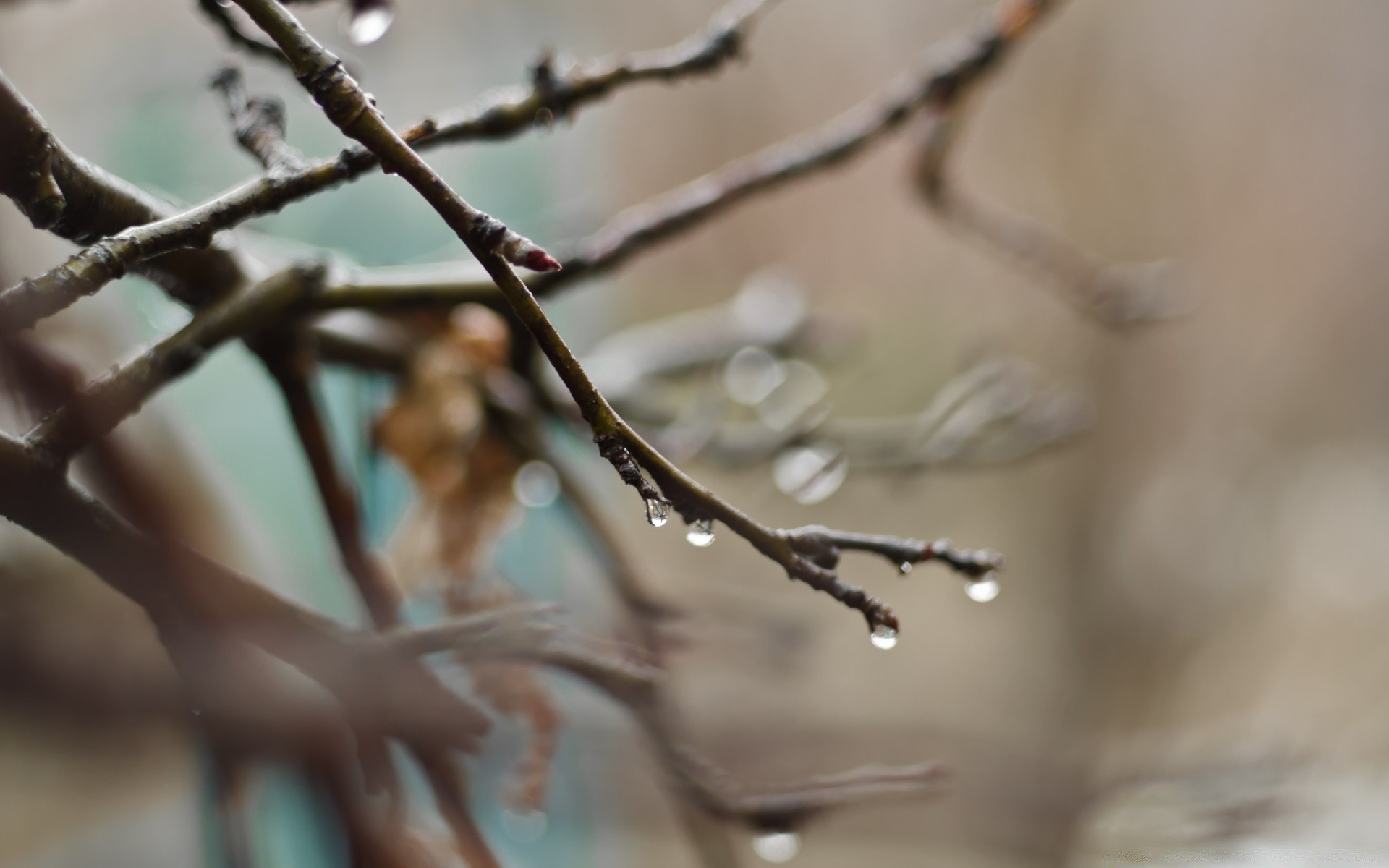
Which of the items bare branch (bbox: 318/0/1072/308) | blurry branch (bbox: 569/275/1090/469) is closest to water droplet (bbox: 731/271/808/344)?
blurry branch (bbox: 569/275/1090/469)

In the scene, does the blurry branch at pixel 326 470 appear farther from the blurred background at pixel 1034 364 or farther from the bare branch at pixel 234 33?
the blurred background at pixel 1034 364

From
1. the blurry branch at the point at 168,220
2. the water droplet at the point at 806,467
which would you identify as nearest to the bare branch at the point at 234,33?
the blurry branch at the point at 168,220

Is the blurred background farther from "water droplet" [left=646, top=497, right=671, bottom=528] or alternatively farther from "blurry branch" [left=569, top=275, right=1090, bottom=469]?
"water droplet" [left=646, top=497, right=671, bottom=528]

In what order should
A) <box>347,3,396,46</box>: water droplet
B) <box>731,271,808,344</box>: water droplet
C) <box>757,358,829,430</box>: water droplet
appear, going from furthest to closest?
<box>731,271,808,344</box>: water droplet → <box>757,358,829,430</box>: water droplet → <box>347,3,396,46</box>: water droplet

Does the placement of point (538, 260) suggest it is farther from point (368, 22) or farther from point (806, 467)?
point (806, 467)

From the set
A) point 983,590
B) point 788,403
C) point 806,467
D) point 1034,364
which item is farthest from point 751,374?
point 1034,364

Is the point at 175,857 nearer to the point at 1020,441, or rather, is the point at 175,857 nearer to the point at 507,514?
the point at 507,514
